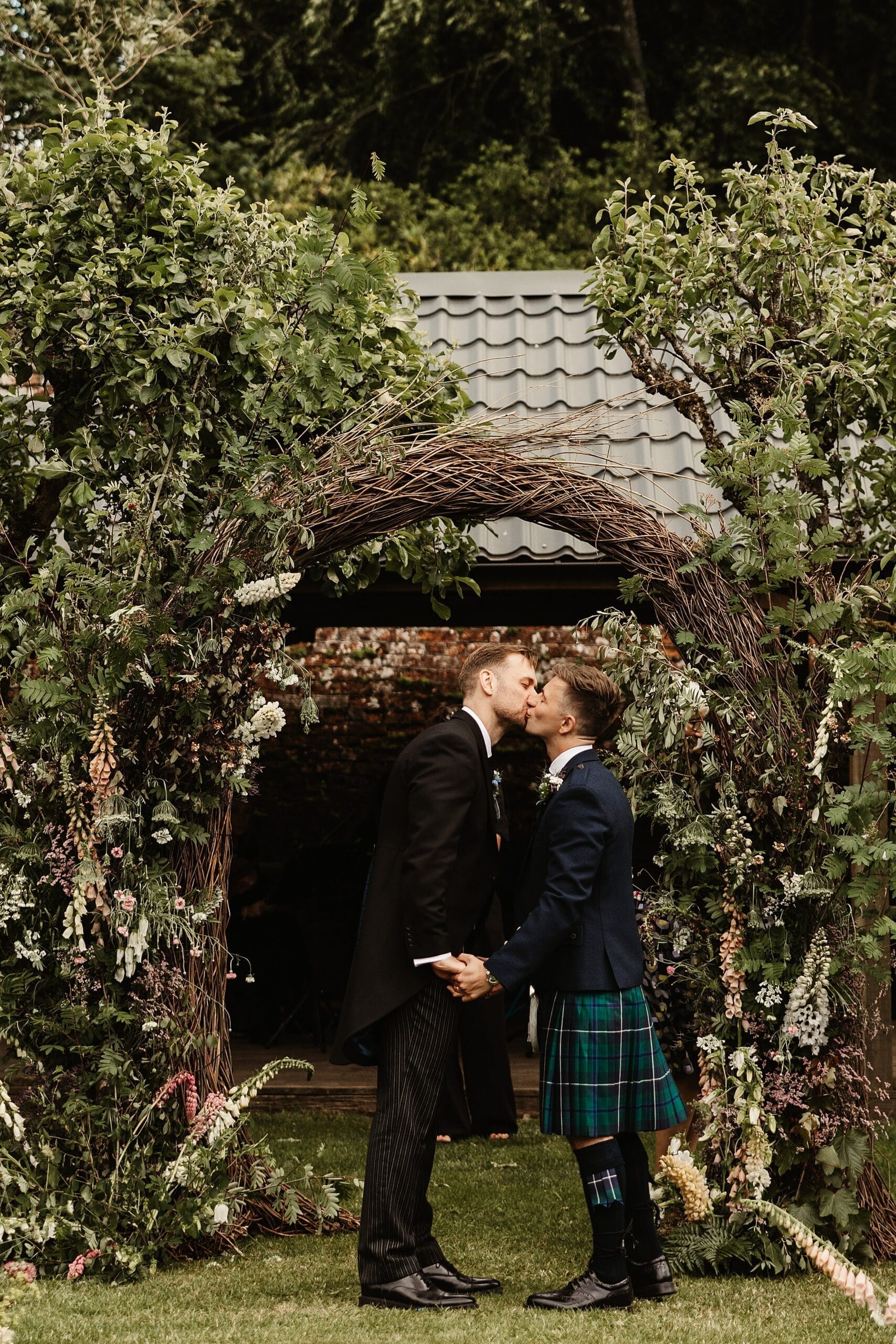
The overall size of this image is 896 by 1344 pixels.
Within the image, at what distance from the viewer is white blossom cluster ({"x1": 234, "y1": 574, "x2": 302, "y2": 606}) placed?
14.6 feet

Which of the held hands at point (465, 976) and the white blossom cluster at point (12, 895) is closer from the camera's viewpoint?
the held hands at point (465, 976)

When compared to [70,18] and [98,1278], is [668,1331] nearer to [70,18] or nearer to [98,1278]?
[98,1278]

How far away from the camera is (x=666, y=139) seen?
16812 millimetres

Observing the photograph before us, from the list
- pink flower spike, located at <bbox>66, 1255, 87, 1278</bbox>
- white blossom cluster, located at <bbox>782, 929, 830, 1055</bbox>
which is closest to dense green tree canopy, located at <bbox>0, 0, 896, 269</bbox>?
white blossom cluster, located at <bbox>782, 929, 830, 1055</bbox>

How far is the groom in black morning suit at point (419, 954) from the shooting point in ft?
13.6

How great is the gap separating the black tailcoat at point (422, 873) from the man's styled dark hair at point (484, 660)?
0.11 m

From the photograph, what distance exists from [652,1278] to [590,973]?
97 cm

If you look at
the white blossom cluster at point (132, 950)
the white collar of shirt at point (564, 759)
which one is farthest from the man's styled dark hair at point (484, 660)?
the white blossom cluster at point (132, 950)

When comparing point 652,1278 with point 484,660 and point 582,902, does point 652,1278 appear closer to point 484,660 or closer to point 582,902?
point 582,902

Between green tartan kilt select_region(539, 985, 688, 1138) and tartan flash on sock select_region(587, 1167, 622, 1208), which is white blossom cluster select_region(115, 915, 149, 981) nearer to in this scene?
green tartan kilt select_region(539, 985, 688, 1138)

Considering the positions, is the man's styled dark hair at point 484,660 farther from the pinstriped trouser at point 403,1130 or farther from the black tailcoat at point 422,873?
the pinstriped trouser at point 403,1130

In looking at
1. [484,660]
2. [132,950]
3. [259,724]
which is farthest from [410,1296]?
[484,660]

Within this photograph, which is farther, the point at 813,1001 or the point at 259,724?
the point at 259,724

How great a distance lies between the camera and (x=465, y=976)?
417cm
